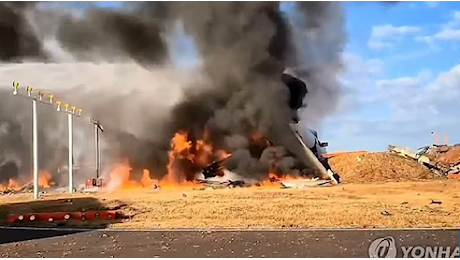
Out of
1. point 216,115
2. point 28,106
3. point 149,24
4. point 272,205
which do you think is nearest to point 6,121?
point 28,106

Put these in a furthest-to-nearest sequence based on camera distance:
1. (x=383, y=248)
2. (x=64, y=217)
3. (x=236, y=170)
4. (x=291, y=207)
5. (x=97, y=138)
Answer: (x=97, y=138)
(x=236, y=170)
(x=291, y=207)
(x=64, y=217)
(x=383, y=248)

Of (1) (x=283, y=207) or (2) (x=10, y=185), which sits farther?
(2) (x=10, y=185)

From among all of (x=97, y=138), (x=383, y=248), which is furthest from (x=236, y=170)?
(x=383, y=248)

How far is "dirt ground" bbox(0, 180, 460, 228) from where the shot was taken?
2186 cm

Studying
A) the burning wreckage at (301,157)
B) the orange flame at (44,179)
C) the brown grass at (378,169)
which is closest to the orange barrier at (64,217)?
the burning wreckage at (301,157)

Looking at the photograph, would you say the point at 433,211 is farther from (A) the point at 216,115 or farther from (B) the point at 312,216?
(A) the point at 216,115

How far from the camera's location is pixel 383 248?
15828 mm

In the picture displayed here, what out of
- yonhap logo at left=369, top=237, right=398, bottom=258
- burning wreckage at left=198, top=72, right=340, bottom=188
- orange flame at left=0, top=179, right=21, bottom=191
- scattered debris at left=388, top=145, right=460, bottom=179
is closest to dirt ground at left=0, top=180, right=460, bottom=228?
yonhap logo at left=369, top=237, right=398, bottom=258

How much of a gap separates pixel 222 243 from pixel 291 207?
8587mm

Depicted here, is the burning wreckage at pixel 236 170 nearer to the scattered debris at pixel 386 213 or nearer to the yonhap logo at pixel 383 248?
the scattered debris at pixel 386 213

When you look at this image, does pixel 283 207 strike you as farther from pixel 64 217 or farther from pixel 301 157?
pixel 301 157

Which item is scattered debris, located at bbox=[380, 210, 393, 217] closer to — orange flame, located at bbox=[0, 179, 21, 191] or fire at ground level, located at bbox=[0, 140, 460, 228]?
fire at ground level, located at bbox=[0, 140, 460, 228]

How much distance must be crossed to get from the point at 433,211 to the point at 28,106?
41.1 meters

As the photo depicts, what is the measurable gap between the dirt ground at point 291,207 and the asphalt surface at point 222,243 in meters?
2.25
